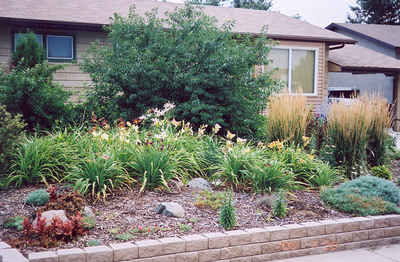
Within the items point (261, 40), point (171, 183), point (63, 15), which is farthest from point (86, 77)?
point (171, 183)

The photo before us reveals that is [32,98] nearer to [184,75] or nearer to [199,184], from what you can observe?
[184,75]

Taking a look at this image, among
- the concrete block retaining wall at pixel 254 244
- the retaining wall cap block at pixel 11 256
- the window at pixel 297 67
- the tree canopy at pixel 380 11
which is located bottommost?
the concrete block retaining wall at pixel 254 244

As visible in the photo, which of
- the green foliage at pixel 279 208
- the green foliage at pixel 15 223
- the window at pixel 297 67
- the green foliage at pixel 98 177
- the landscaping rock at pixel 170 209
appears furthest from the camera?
the window at pixel 297 67

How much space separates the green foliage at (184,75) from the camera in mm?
7945

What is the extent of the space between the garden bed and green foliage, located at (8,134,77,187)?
184 millimetres

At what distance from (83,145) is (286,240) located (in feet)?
9.78

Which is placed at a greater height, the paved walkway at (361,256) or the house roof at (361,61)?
the house roof at (361,61)

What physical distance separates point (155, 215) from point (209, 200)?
689 mm

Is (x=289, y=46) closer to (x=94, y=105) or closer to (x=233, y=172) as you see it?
(x=94, y=105)

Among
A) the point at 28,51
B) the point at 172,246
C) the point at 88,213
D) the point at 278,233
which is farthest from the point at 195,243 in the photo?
the point at 28,51

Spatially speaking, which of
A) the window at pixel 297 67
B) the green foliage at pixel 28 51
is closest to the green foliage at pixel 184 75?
the green foliage at pixel 28 51

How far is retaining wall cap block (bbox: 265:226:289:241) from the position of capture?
4.41m

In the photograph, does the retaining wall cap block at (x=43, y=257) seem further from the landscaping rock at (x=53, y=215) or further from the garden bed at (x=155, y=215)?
the landscaping rock at (x=53, y=215)

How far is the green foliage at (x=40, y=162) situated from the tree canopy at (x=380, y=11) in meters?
40.4
